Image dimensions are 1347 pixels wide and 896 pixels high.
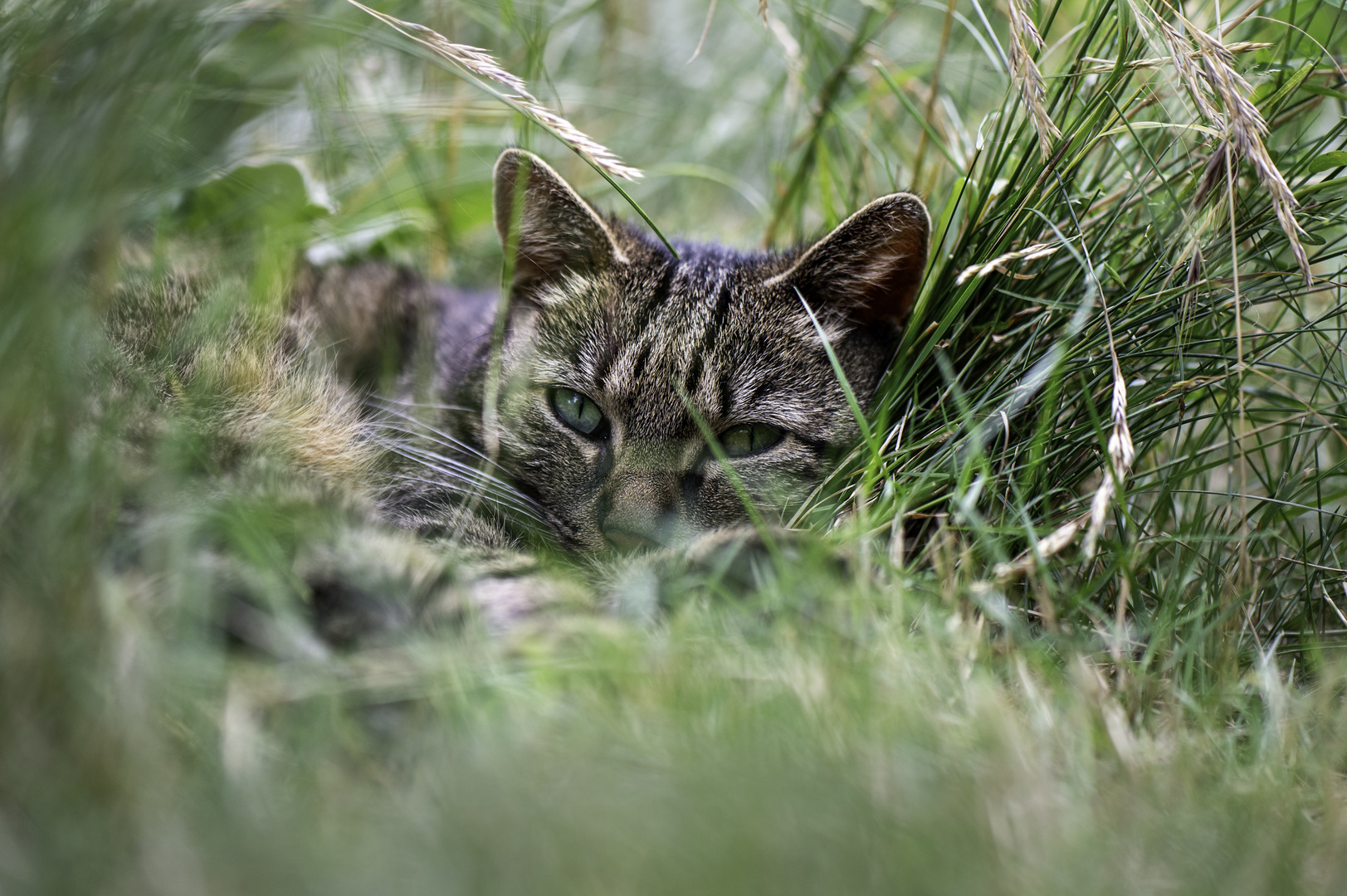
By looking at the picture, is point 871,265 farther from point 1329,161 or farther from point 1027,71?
point 1329,161

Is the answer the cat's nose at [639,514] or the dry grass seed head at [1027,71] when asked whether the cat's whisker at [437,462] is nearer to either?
the cat's nose at [639,514]

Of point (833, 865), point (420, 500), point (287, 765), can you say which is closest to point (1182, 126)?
point (833, 865)

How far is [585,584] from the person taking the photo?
1646mm

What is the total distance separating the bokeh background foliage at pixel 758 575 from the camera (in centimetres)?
95

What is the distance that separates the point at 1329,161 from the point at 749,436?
1242 millimetres

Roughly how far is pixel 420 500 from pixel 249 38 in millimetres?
1356

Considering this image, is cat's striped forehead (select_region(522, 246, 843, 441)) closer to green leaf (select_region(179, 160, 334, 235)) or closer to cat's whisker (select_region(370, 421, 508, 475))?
cat's whisker (select_region(370, 421, 508, 475))

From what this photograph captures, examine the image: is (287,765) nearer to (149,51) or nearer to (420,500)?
(420,500)

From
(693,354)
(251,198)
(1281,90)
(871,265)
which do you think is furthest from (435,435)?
(1281,90)

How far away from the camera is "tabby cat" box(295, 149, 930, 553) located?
1836 millimetres

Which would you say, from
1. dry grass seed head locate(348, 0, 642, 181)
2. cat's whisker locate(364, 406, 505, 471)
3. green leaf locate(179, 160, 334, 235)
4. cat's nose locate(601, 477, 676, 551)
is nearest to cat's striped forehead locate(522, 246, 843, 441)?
cat's nose locate(601, 477, 676, 551)

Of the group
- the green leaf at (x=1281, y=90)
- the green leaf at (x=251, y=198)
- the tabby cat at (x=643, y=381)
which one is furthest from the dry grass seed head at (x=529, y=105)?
the green leaf at (x=1281, y=90)

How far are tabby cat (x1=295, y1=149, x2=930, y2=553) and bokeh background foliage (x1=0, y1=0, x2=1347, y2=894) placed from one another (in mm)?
125

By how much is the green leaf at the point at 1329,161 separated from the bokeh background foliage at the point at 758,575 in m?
0.02
